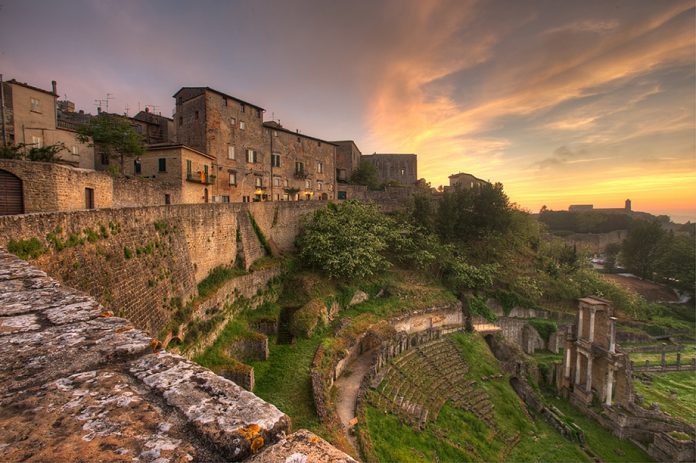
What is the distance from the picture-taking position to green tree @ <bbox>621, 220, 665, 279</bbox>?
48.3m

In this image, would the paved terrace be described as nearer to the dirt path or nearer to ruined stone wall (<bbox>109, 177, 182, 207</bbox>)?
the dirt path

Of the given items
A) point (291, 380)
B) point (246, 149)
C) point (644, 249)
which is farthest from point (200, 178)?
point (644, 249)

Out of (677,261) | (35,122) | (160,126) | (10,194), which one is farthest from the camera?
(677,261)

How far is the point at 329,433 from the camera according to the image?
11.3 metres

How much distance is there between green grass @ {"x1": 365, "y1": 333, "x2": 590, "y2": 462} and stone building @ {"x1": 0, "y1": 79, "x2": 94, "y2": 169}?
25638 mm

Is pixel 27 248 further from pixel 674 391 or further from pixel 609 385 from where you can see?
pixel 674 391

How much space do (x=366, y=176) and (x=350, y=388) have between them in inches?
1427

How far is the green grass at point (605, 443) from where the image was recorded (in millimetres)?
17906

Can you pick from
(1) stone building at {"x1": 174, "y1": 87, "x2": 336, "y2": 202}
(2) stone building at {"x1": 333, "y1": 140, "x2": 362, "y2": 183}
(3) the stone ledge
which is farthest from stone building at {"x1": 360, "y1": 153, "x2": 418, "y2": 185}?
(3) the stone ledge

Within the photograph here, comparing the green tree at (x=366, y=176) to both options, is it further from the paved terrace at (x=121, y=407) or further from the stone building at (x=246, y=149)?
the paved terrace at (x=121, y=407)

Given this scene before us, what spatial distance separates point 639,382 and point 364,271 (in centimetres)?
2220

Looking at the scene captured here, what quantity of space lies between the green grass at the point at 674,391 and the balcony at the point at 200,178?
34.8 meters

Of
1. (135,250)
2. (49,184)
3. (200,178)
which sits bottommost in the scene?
(135,250)

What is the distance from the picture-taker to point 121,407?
1.68m
